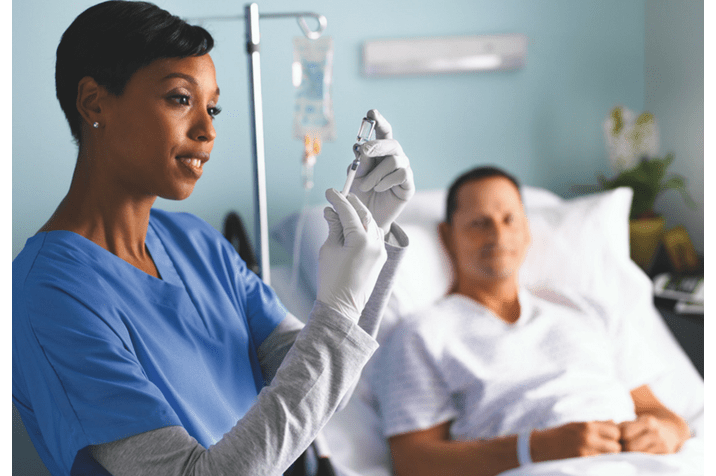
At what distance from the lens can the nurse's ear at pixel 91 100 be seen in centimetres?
83

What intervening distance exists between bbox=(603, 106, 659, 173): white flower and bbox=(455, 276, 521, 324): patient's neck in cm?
84

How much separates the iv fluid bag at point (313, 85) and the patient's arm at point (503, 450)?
90 cm

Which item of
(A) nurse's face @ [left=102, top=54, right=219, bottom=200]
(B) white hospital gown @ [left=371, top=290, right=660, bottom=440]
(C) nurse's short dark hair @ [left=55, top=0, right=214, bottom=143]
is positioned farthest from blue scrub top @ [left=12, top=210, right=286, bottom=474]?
(B) white hospital gown @ [left=371, top=290, right=660, bottom=440]

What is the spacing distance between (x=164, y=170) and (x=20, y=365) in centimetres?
32

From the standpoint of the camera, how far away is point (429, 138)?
2.25 m

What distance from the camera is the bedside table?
6.38 feet

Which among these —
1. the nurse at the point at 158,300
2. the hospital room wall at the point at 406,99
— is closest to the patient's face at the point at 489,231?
the hospital room wall at the point at 406,99

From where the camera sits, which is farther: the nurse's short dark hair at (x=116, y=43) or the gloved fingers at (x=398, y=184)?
the gloved fingers at (x=398, y=184)

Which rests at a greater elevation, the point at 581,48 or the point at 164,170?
the point at 581,48

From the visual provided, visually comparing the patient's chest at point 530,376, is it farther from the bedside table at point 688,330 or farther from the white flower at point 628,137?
the white flower at point 628,137

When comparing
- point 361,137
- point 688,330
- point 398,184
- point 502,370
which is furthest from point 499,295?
point 361,137

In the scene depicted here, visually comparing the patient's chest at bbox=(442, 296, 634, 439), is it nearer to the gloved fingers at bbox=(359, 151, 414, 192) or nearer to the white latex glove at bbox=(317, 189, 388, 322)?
the gloved fingers at bbox=(359, 151, 414, 192)

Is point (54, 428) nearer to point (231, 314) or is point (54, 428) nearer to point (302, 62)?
point (231, 314)

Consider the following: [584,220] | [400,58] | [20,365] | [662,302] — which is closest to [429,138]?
[400,58]
